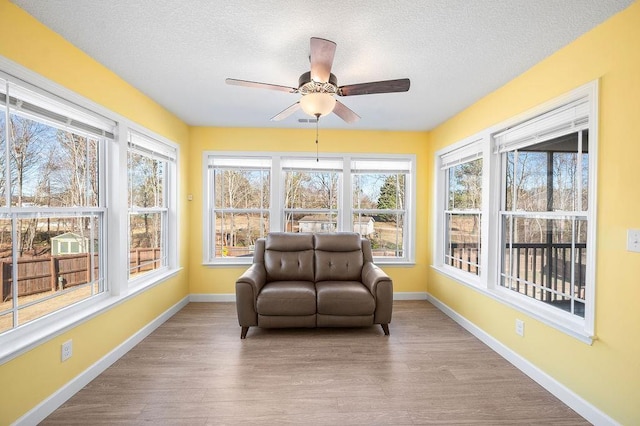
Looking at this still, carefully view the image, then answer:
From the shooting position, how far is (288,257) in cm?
366

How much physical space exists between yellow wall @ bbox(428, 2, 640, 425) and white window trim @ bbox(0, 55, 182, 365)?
3502mm

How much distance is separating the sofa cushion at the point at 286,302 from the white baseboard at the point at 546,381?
1.73m

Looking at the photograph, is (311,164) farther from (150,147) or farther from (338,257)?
(150,147)

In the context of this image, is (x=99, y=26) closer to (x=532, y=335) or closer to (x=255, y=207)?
(x=255, y=207)

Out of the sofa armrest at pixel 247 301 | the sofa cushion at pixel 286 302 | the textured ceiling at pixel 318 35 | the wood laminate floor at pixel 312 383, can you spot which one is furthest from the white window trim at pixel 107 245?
the sofa cushion at pixel 286 302

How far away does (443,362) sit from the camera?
2.53 m

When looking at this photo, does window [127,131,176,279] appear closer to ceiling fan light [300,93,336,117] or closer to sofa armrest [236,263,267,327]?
sofa armrest [236,263,267,327]

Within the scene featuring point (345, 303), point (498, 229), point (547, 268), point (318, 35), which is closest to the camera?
point (318, 35)

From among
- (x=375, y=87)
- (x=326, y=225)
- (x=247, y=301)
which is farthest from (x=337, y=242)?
(x=375, y=87)

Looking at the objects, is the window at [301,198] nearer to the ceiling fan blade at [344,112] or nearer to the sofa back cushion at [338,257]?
the sofa back cushion at [338,257]

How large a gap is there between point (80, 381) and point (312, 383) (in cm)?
171

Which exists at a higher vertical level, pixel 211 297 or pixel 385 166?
pixel 385 166

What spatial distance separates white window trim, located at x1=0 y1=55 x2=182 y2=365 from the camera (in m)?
1.72

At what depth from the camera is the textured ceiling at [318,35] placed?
169 centimetres
